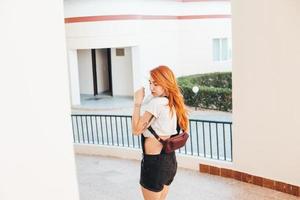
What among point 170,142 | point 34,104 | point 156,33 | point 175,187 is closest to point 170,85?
point 170,142

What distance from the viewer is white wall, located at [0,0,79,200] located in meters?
1.46

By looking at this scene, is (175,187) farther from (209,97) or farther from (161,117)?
(209,97)

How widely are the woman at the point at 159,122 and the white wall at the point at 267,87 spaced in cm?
190

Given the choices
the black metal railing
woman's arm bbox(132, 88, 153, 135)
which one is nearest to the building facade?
the black metal railing

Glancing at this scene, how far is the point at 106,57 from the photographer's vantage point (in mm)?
15406

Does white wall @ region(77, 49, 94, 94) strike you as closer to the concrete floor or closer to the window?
the window

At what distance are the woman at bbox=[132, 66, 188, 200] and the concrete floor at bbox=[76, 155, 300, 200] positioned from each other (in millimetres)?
1786

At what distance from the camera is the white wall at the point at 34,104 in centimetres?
146

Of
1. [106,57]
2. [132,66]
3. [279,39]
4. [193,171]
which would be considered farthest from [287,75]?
[106,57]

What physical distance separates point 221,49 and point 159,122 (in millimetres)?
14488

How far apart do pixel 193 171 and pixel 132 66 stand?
843cm

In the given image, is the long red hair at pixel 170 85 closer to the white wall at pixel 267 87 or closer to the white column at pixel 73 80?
the white wall at pixel 267 87

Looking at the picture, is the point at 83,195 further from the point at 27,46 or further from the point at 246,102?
the point at 27,46

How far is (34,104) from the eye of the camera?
1.55 m
